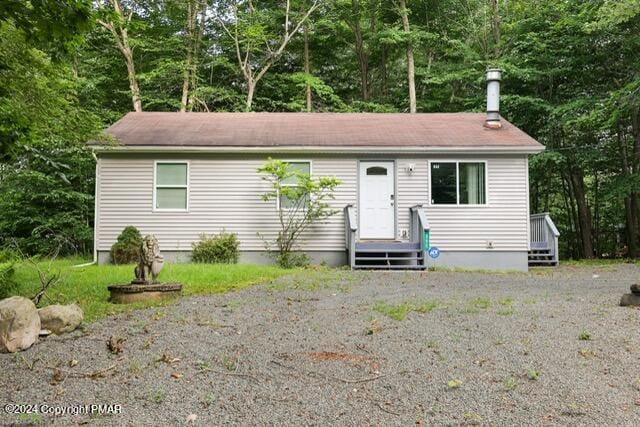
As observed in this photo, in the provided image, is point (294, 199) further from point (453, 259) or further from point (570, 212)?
point (570, 212)

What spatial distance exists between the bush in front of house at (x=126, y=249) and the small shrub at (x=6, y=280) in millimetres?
4682

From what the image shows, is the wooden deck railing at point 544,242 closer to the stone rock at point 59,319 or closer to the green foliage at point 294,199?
the green foliage at point 294,199

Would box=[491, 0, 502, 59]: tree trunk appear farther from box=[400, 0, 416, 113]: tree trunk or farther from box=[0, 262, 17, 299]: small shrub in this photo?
box=[0, 262, 17, 299]: small shrub

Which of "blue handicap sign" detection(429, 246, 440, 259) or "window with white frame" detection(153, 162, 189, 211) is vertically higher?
"window with white frame" detection(153, 162, 189, 211)

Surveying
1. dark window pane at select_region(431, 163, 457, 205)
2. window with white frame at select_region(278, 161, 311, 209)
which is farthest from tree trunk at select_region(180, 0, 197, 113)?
dark window pane at select_region(431, 163, 457, 205)

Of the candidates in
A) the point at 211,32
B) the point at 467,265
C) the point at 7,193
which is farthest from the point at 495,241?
the point at 211,32

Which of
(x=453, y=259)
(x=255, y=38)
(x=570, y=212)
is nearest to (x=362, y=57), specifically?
(x=255, y=38)

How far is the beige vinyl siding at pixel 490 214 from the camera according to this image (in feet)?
36.5

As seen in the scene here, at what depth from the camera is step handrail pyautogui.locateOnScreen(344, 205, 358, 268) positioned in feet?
33.6

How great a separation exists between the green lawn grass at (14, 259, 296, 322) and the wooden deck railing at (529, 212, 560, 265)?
6478 millimetres

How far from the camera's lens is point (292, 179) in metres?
11.2

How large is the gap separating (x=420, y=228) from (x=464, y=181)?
68.1 inches

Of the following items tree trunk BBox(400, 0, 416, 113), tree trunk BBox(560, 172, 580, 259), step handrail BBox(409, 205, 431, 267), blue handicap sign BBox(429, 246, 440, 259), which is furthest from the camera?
tree trunk BBox(400, 0, 416, 113)

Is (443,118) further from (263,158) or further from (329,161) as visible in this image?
(263,158)
